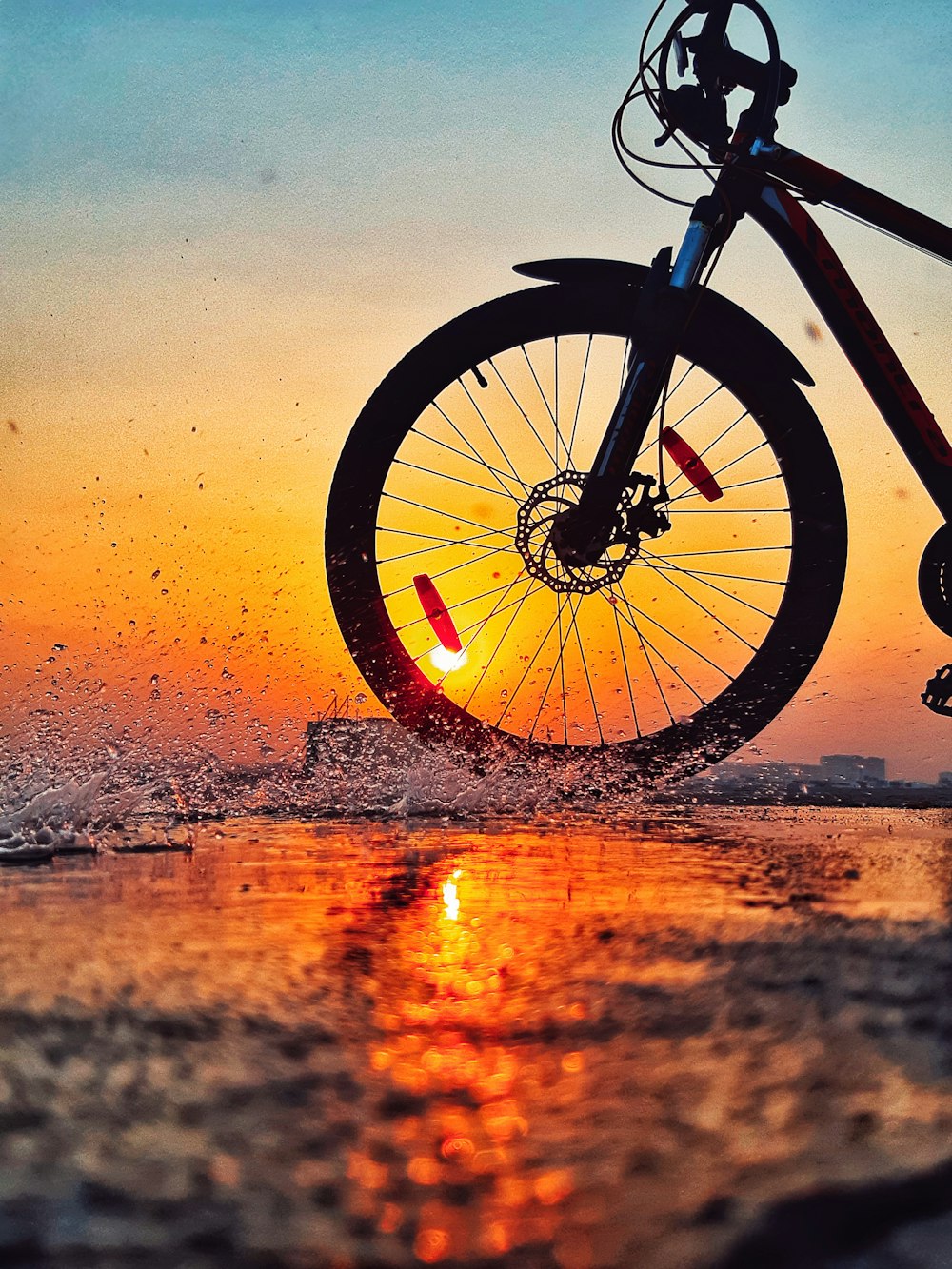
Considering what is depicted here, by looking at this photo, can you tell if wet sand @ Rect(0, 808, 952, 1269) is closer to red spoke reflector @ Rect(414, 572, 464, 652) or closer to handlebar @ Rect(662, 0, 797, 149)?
red spoke reflector @ Rect(414, 572, 464, 652)

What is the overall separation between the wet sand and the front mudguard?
192cm

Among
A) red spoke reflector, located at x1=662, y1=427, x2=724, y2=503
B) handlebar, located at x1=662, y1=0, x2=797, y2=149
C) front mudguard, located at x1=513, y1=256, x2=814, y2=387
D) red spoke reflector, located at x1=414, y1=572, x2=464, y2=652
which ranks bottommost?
red spoke reflector, located at x1=414, y1=572, x2=464, y2=652

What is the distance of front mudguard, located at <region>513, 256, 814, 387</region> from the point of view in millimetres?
2977

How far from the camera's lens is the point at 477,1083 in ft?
1.98

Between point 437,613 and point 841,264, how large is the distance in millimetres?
1396

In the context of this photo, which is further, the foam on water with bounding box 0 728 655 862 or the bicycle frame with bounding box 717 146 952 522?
the bicycle frame with bounding box 717 146 952 522

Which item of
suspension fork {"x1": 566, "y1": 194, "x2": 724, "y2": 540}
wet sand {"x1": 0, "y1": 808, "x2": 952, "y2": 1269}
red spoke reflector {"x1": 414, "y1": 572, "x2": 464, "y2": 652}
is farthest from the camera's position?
red spoke reflector {"x1": 414, "y1": 572, "x2": 464, "y2": 652}

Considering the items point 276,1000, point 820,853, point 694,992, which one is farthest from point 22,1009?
point 820,853

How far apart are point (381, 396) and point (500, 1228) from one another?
272 cm

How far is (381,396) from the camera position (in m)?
2.99

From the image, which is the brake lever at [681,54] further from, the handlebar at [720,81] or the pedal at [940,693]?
the pedal at [940,693]

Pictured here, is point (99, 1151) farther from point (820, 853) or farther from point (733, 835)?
point (733, 835)

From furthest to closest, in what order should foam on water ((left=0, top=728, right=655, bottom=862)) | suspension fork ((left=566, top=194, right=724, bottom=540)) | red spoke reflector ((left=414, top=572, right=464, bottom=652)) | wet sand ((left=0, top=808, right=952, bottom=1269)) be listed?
red spoke reflector ((left=414, top=572, right=464, bottom=652))
suspension fork ((left=566, top=194, right=724, bottom=540))
foam on water ((left=0, top=728, right=655, bottom=862))
wet sand ((left=0, top=808, right=952, bottom=1269))

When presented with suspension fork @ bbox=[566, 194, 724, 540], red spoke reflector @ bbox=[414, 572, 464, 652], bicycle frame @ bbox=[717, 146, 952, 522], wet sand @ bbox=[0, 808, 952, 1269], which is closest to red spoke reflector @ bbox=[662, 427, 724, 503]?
suspension fork @ bbox=[566, 194, 724, 540]
